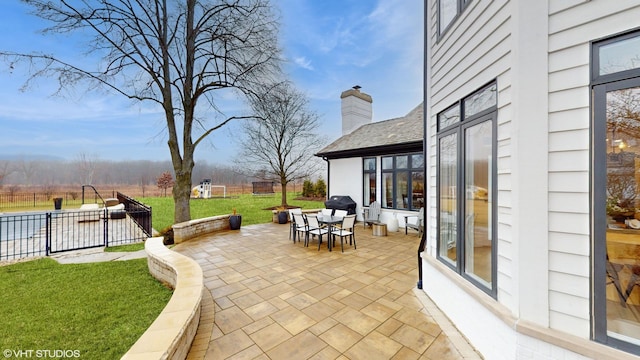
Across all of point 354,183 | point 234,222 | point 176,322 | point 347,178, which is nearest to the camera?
point 176,322

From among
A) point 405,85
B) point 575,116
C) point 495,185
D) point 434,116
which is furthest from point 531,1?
point 405,85

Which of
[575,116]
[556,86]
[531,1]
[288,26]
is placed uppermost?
[288,26]

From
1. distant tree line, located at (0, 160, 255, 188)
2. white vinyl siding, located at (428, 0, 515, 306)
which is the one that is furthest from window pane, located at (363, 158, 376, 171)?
distant tree line, located at (0, 160, 255, 188)

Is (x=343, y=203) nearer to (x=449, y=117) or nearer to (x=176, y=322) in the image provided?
(x=449, y=117)

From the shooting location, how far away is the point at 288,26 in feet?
30.6

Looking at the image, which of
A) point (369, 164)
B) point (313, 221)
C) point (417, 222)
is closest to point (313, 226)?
point (313, 221)

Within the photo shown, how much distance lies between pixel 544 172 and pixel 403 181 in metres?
6.62

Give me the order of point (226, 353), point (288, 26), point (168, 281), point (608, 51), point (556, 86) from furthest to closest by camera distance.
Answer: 1. point (288, 26)
2. point (168, 281)
3. point (226, 353)
4. point (556, 86)
5. point (608, 51)

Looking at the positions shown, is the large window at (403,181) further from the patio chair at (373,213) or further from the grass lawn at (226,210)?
the grass lawn at (226,210)

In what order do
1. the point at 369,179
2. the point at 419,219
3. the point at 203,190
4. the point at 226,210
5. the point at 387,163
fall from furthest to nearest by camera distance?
1. the point at 203,190
2. the point at 226,210
3. the point at 369,179
4. the point at 387,163
5. the point at 419,219

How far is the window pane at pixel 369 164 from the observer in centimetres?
928

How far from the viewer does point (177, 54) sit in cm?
838

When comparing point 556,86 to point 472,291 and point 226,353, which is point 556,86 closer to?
point 472,291

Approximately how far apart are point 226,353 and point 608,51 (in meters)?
4.02
